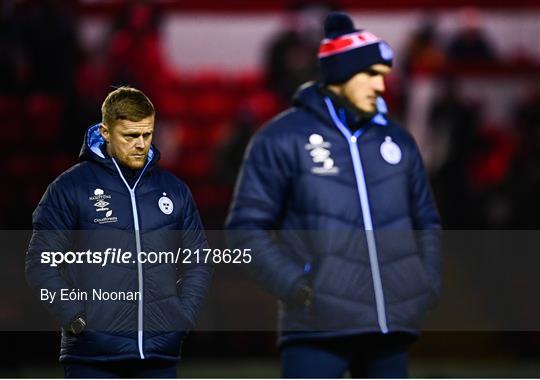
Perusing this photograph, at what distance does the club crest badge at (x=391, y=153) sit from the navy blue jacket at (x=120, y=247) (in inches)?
37.1

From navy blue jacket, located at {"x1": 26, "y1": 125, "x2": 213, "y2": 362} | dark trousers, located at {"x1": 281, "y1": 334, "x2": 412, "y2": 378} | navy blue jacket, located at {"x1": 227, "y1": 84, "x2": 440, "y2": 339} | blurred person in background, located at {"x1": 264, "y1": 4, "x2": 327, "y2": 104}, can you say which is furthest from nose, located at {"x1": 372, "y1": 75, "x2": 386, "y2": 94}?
blurred person in background, located at {"x1": 264, "y1": 4, "x2": 327, "y2": 104}

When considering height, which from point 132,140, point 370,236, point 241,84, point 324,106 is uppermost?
point 132,140

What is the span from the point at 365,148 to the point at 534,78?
7230 mm

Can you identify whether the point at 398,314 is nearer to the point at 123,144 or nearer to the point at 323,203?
the point at 323,203

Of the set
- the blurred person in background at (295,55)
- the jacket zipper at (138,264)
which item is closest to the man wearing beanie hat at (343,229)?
the jacket zipper at (138,264)

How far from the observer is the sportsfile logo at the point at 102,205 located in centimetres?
371

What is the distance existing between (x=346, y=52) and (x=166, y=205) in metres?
1.18

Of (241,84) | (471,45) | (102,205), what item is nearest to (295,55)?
(241,84)

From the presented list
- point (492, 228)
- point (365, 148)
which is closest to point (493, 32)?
point (492, 228)

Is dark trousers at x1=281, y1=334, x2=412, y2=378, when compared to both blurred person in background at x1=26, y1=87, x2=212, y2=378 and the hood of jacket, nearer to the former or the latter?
blurred person in background at x1=26, y1=87, x2=212, y2=378

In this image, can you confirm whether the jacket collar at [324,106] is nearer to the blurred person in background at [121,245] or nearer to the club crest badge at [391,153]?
the club crest badge at [391,153]

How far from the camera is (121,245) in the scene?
12.1 ft

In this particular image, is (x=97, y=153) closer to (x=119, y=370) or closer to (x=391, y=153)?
(x=119, y=370)

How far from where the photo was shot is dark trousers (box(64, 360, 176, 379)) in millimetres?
3793
